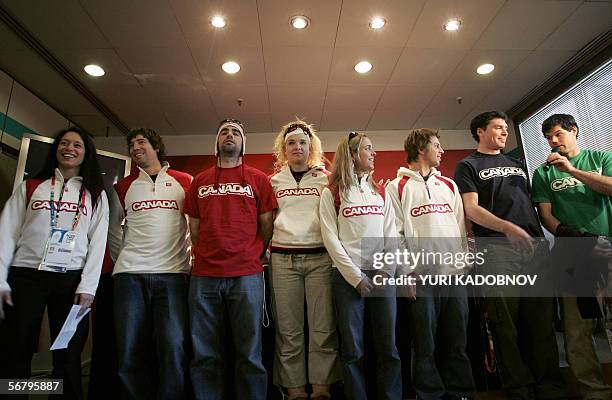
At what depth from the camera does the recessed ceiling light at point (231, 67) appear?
3840 millimetres

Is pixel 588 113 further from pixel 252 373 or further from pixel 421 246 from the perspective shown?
pixel 252 373

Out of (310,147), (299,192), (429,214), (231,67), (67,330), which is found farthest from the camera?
(231,67)

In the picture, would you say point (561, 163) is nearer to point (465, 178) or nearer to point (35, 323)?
point (465, 178)

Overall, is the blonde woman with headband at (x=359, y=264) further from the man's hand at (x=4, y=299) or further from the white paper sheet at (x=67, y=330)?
the man's hand at (x=4, y=299)

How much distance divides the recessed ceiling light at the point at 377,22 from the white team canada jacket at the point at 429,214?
5.87ft

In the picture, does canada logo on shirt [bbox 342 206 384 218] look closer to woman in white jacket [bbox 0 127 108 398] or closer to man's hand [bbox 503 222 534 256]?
man's hand [bbox 503 222 534 256]

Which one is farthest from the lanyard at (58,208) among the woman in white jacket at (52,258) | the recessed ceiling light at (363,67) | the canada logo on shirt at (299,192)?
the recessed ceiling light at (363,67)

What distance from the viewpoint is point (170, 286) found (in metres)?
1.84

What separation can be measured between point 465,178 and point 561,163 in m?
0.47

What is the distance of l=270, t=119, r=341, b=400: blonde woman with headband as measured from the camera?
177 cm

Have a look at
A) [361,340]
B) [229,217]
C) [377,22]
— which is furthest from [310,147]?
[377,22]

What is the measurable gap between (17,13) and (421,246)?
3645 mm

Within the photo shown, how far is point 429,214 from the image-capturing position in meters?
1.94

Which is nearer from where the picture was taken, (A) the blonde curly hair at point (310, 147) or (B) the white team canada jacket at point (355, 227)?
(B) the white team canada jacket at point (355, 227)
